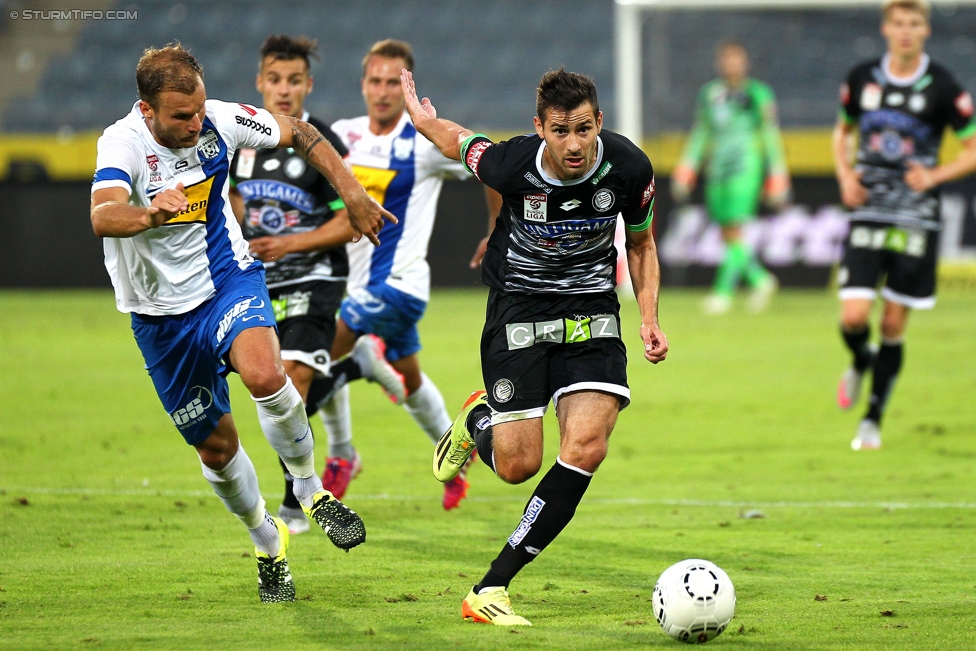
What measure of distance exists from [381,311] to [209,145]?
236cm

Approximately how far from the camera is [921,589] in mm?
5238

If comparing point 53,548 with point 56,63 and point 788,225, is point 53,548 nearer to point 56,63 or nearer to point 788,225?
point 788,225

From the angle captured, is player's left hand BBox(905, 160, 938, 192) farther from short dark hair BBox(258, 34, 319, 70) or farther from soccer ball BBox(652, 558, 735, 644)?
soccer ball BBox(652, 558, 735, 644)

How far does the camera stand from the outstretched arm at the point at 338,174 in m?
5.43

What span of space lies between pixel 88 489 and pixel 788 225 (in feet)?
49.1

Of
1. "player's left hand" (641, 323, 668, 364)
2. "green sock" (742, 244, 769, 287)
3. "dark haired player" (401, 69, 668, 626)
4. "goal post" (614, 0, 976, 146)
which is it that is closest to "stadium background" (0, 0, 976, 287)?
"goal post" (614, 0, 976, 146)

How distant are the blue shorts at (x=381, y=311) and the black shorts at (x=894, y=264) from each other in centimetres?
332

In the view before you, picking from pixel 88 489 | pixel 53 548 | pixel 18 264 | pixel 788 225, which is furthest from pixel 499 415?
pixel 18 264

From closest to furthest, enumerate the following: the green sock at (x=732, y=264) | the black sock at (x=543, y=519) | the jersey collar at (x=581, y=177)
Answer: the black sock at (x=543, y=519) → the jersey collar at (x=581, y=177) → the green sock at (x=732, y=264)

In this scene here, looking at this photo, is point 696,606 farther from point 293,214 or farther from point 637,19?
point 637,19

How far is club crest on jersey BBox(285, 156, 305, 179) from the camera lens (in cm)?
690

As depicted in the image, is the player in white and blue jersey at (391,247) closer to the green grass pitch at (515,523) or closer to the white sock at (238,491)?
the green grass pitch at (515,523)

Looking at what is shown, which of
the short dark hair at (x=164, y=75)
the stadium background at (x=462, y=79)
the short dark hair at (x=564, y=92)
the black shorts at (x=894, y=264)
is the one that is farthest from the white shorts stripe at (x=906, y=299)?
the stadium background at (x=462, y=79)

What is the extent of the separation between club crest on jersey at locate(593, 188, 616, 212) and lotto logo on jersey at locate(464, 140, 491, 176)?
517 millimetres
